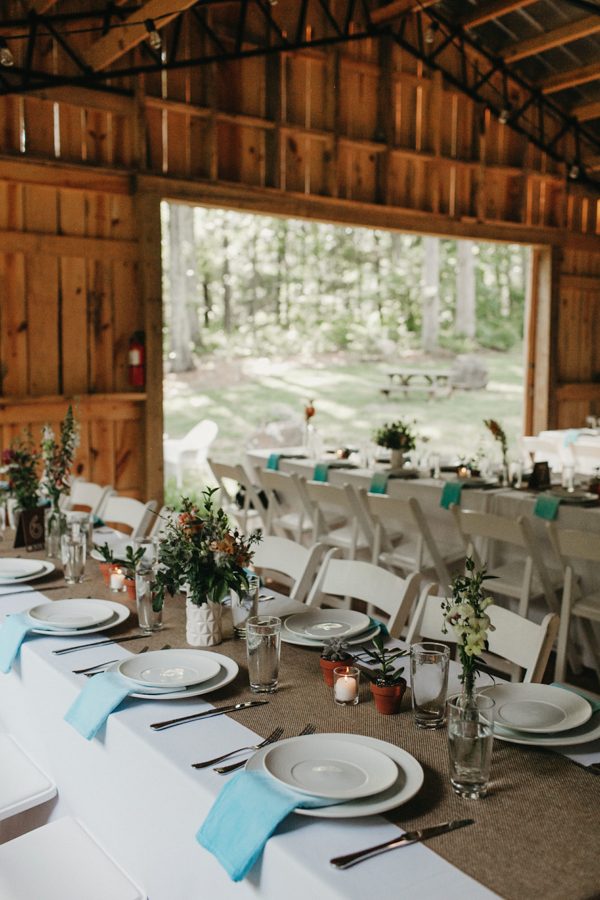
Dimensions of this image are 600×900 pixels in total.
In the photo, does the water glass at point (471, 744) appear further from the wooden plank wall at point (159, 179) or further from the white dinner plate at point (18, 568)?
the wooden plank wall at point (159, 179)

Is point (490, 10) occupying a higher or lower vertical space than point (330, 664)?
higher

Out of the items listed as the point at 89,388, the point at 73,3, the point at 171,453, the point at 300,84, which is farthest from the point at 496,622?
the point at 171,453

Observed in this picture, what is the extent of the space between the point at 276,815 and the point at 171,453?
995cm

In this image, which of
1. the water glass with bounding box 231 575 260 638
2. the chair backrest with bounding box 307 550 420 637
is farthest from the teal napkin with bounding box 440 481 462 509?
the water glass with bounding box 231 575 260 638

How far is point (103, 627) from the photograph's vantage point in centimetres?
273

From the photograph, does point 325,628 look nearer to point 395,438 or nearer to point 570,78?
point 395,438

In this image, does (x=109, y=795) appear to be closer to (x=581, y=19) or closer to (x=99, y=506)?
(x=99, y=506)

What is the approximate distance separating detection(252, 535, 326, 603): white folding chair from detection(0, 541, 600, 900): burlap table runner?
1010 millimetres

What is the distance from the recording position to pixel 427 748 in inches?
75.9

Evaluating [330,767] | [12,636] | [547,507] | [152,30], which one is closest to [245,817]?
[330,767]

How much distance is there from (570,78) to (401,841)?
31.9 feet

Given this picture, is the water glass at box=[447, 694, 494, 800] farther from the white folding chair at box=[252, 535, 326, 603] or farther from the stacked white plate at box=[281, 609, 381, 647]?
the white folding chair at box=[252, 535, 326, 603]

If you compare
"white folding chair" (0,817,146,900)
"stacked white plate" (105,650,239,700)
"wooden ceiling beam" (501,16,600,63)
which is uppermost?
"wooden ceiling beam" (501,16,600,63)

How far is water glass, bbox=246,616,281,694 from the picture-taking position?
221 centimetres
